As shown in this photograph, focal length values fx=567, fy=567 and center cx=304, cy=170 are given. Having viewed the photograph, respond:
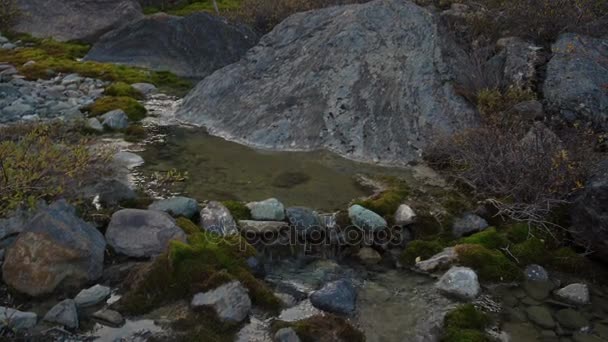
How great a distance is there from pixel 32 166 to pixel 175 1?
28.8m

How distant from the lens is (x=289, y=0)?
22875 mm

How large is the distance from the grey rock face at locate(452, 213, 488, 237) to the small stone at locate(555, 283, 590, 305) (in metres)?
1.90

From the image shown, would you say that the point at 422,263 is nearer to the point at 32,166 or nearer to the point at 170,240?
the point at 170,240

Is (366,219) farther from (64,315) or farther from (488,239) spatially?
(64,315)

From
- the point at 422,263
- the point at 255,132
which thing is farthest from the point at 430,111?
the point at 422,263

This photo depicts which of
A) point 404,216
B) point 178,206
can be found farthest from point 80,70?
point 404,216

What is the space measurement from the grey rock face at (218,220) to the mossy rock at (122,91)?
30.8 feet

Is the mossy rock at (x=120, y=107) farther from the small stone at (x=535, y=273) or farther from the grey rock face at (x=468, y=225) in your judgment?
the small stone at (x=535, y=273)

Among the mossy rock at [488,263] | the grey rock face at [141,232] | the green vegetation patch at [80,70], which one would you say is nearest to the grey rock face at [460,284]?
the mossy rock at [488,263]

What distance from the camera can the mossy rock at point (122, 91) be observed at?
17.3m

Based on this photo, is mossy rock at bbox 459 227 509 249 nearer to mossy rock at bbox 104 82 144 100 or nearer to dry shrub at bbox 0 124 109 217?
dry shrub at bbox 0 124 109 217

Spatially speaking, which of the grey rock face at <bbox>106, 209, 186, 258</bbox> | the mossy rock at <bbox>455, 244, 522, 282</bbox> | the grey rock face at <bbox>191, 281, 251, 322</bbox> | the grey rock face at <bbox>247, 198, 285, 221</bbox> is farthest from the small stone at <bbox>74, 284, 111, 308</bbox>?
the mossy rock at <bbox>455, 244, 522, 282</bbox>

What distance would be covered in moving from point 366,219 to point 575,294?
3.19 metres

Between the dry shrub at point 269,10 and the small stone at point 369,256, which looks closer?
the small stone at point 369,256
